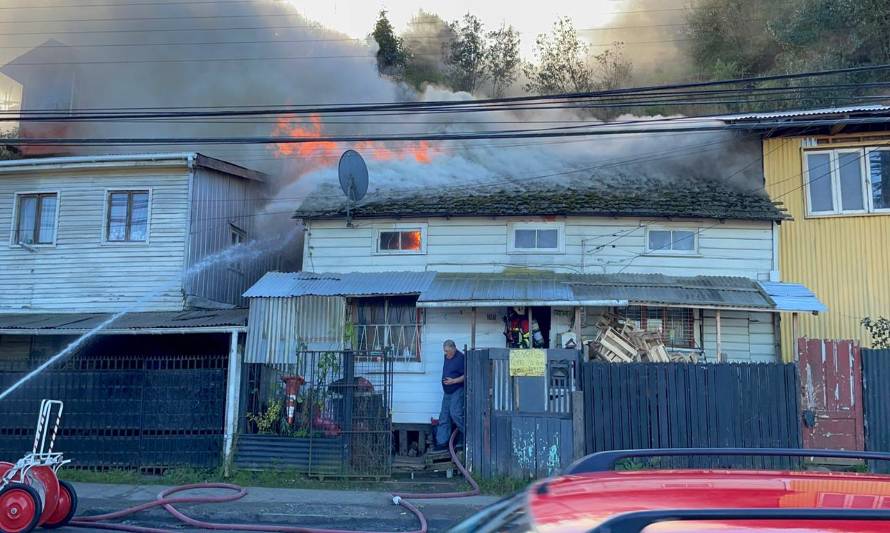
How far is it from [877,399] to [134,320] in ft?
42.1

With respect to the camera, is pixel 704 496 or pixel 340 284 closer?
pixel 704 496

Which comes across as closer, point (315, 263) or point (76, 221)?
point (315, 263)

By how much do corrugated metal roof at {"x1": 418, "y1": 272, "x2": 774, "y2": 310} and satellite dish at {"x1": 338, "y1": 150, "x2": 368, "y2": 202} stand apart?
7.95 ft

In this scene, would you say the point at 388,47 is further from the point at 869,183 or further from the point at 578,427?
the point at 578,427

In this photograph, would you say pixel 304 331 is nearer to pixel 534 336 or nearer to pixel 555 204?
pixel 534 336

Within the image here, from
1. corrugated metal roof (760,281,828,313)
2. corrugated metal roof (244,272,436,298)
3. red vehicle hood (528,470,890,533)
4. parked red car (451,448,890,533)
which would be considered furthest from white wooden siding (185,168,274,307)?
red vehicle hood (528,470,890,533)

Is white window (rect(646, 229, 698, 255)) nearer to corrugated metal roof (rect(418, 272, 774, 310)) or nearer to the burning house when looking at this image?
the burning house

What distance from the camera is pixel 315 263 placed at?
1520 centimetres

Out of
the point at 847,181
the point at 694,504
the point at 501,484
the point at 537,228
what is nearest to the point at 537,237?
the point at 537,228

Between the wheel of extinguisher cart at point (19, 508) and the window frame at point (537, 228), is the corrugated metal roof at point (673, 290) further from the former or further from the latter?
the wheel of extinguisher cart at point (19, 508)

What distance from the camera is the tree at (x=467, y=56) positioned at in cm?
3591

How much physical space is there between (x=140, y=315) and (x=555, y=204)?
8.47m

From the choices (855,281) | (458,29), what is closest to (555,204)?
(855,281)

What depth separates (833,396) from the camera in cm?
1173
